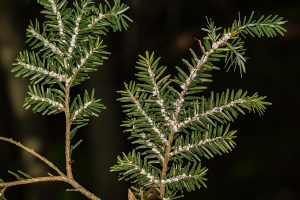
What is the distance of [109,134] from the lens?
516cm

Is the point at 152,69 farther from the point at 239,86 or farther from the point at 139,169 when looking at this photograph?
the point at 239,86

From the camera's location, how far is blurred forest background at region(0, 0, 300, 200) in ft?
16.7

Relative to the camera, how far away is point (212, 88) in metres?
7.60

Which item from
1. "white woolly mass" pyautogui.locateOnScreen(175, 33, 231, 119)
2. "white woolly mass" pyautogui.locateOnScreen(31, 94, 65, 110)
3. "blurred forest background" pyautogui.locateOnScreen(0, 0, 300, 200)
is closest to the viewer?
"white woolly mass" pyautogui.locateOnScreen(175, 33, 231, 119)

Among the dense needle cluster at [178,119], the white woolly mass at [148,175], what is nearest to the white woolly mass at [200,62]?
the dense needle cluster at [178,119]

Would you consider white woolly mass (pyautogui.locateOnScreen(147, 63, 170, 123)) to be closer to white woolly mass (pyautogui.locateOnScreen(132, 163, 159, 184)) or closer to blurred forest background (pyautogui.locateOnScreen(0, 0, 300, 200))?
white woolly mass (pyautogui.locateOnScreen(132, 163, 159, 184))

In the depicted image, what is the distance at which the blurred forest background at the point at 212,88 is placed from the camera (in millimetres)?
5090

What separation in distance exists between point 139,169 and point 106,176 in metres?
4.40

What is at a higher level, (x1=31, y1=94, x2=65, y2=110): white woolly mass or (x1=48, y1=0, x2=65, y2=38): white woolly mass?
(x1=48, y1=0, x2=65, y2=38): white woolly mass

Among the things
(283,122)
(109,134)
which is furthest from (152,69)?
(283,122)

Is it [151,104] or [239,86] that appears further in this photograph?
[239,86]

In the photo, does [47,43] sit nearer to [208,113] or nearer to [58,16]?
[58,16]

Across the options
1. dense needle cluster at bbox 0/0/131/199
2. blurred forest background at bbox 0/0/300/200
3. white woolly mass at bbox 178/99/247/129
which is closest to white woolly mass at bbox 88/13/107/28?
dense needle cluster at bbox 0/0/131/199

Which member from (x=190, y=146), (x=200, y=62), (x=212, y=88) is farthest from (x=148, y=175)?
(x=212, y=88)
